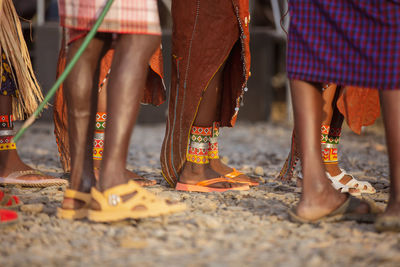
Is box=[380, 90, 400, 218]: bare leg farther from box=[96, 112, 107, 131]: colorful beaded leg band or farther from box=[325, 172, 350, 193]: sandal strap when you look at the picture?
box=[96, 112, 107, 131]: colorful beaded leg band

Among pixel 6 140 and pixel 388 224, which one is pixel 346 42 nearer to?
pixel 388 224

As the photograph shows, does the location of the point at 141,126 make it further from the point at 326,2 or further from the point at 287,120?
the point at 326,2

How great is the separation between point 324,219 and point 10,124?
1.56 meters

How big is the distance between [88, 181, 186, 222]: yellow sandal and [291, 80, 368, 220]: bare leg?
1.49ft

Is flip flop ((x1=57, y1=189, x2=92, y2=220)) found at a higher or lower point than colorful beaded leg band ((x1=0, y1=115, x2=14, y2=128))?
lower

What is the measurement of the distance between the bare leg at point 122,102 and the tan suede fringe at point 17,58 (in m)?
0.78

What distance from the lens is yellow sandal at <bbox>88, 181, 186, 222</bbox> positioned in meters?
1.67

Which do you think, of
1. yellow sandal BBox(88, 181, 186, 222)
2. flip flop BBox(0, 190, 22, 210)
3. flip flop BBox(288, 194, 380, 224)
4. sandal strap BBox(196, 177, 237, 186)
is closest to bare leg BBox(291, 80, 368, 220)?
flip flop BBox(288, 194, 380, 224)

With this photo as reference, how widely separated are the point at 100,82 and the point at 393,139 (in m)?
1.31

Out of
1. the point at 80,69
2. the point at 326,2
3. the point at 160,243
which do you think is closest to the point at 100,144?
the point at 80,69

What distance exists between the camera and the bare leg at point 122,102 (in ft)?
5.50

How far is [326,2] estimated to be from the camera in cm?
172

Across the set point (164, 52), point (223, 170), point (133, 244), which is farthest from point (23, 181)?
point (164, 52)

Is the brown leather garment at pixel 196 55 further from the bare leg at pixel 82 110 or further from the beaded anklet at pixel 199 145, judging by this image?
the bare leg at pixel 82 110
